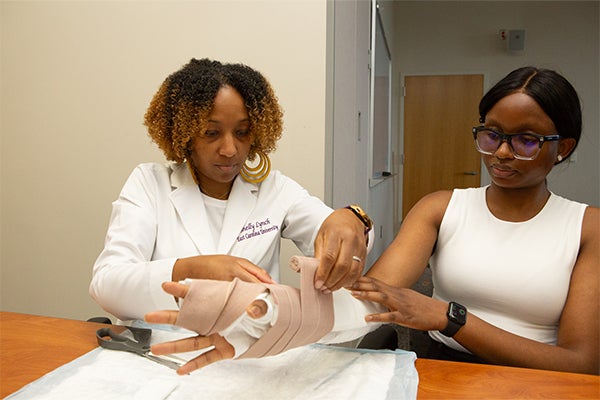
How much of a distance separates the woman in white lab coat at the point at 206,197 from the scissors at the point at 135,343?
0.20 ft

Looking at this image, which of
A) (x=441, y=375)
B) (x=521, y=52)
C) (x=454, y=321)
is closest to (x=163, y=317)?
(x=441, y=375)

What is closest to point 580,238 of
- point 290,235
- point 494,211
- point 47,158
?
point 494,211

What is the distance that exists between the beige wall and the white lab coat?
554 millimetres

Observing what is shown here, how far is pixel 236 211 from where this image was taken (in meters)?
1.30

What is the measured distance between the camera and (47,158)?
2150 mm

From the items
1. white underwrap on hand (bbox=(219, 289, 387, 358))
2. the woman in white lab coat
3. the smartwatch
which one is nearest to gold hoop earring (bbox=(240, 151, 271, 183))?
the woman in white lab coat

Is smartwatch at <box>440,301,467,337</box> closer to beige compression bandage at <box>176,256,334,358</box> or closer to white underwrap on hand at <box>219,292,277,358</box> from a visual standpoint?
beige compression bandage at <box>176,256,334,358</box>

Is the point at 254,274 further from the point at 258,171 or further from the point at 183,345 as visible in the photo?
the point at 258,171

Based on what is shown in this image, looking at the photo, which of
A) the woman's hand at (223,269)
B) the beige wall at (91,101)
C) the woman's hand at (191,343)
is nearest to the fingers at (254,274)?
the woman's hand at (223,269)

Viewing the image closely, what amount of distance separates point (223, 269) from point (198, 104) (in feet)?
1.63

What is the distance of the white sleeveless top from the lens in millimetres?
1116

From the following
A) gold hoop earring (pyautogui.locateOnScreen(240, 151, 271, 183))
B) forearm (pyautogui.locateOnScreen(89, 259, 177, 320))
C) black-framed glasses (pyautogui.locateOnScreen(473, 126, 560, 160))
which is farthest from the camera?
gold hoop earring (pyautogui.locateOnScreen(240, 151, 271, 183))

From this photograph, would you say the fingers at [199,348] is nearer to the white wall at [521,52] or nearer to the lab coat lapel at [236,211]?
the lab coat lapel at [236,211]

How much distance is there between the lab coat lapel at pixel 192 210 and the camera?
4.13 ft
